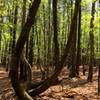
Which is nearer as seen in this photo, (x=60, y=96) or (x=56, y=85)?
(x=60, y=96)

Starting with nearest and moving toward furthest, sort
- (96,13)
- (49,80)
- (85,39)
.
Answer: (49,80)
(96,13)
(85,39)

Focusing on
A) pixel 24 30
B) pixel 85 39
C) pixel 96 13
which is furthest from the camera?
pixel 85 39

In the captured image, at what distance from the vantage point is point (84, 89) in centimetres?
1648

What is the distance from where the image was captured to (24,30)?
380 inches

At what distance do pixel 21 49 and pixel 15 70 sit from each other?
2.66 ft

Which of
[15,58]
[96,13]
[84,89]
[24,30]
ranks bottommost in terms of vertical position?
[84,89]

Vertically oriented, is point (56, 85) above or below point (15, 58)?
below

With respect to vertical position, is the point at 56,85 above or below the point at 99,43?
below

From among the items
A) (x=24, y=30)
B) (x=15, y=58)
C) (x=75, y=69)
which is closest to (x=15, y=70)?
(x=15, y=58)

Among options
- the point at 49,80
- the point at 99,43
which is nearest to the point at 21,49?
the point at 49,80

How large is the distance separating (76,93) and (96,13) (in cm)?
683

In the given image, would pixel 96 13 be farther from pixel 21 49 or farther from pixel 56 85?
pixel 21 49

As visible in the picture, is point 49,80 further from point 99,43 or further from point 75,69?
point 99,43

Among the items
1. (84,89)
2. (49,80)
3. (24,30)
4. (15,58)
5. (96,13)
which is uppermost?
(96,13)
